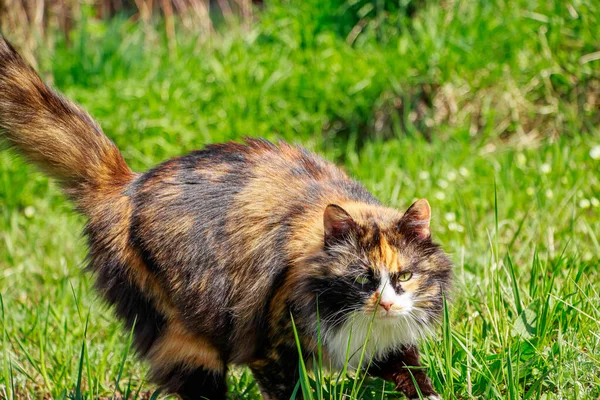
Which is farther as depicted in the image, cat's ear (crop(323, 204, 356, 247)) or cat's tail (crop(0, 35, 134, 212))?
cat's tail (crop(0, 35, 134, 212))

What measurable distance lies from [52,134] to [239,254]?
907 millimetres

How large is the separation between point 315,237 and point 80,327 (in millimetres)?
1563

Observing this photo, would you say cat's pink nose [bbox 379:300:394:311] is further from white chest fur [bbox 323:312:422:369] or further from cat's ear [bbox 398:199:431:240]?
cat's ear [bbox 398:199:431:240]

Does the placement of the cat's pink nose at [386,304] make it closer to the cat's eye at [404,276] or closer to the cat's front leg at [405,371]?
the cat's eye at [404,276]

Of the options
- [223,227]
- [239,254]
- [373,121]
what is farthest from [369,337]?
[373,121]

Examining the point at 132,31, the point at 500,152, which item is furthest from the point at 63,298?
the point at 132,31

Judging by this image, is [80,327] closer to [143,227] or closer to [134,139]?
[143,227]

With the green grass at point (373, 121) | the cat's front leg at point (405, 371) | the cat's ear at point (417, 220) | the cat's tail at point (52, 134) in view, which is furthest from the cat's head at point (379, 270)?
the cat's tail at point (52, 134)

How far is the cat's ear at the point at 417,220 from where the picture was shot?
2.91m

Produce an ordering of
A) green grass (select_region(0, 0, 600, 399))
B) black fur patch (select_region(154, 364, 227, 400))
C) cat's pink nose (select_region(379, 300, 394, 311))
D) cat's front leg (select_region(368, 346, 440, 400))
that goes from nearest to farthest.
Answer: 1. cat's pink nose (select_region(379, 300, 394, 311))
2. cat's front leg (select_region(368, 346, 440, 400))
3. black fur patch (select_region(154, 364, 227, 400))
4. green grass (select_region(0, 0, 600, 399))

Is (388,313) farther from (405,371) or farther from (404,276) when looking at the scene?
(405,371)

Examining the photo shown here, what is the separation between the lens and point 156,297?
3.18 meters

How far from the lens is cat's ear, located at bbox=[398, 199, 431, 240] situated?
291 cm

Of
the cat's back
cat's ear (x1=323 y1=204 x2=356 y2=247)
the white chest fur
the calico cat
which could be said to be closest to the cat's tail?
the calico cat
